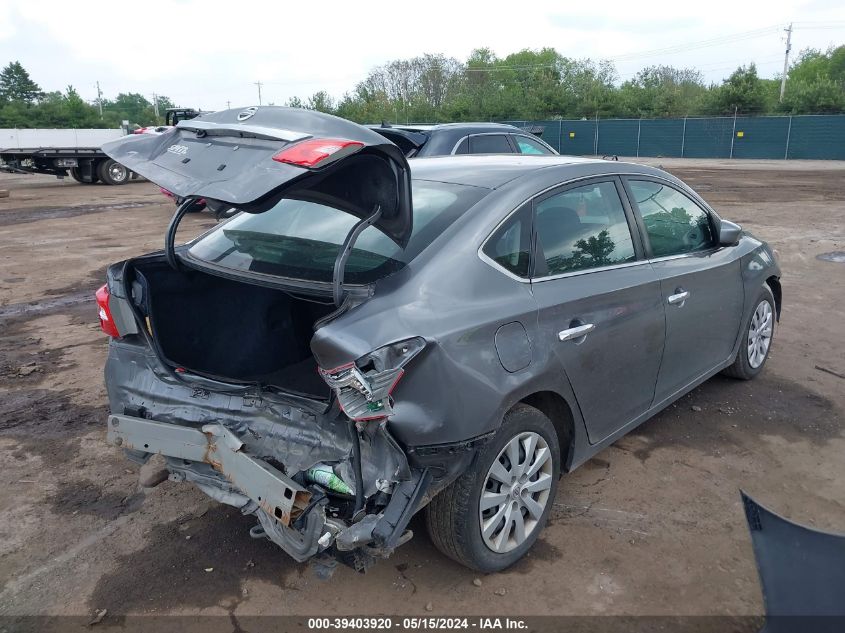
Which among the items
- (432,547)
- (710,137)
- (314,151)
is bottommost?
(432,547)

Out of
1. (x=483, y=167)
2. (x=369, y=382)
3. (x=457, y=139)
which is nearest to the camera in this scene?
(x=369, y=382)

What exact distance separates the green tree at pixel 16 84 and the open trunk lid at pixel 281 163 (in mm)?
88123

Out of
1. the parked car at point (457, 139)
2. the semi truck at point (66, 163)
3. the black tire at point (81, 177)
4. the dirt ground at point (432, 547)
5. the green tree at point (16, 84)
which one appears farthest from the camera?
the green tree at point (16, 84)

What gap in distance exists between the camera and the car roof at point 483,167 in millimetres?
3208

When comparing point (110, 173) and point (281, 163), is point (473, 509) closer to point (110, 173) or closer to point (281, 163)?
point (281, 163)

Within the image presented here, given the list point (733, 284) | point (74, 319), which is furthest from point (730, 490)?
point (74, 319)

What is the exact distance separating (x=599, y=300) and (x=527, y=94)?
52693mm

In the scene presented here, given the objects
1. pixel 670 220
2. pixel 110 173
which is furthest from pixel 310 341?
pixel 110 173

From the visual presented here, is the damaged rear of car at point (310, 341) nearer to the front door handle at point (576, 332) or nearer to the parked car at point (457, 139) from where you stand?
the front door handle at point (576, 332)

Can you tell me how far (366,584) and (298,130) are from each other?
1.91 metres

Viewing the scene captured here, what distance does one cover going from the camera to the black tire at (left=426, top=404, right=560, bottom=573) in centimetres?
264

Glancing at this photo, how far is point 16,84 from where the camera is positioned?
251 feet

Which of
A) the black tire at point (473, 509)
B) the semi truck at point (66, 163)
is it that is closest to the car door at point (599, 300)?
the black tire at point (473, 509)

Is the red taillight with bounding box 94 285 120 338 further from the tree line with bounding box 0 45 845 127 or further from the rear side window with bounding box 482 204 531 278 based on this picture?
the tree line with bounding box 0 45 845 127
